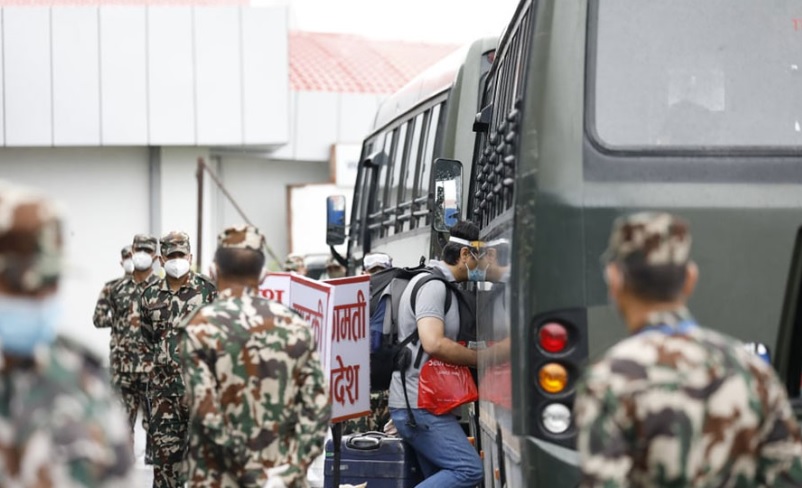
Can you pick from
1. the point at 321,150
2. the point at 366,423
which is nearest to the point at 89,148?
the point at 321,150

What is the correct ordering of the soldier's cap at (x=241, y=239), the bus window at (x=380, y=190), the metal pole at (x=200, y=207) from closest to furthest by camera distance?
the soldier's cap at (x=241, y=239)
the bus window at (x=380, y=190)
the metal pole at (x=200, y=207)

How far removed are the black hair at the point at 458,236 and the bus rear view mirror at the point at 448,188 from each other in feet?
0.39

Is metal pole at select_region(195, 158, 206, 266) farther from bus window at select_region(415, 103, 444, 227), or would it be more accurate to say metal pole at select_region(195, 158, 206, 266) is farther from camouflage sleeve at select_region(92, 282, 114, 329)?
bus window at select_region(415, 103, 444, 227)

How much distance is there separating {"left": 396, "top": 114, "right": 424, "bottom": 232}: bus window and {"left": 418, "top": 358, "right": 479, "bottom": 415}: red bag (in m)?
4.36

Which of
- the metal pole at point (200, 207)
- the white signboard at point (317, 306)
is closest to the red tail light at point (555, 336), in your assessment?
the white signboard at point (317, 306)

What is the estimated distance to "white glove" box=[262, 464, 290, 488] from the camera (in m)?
5.94

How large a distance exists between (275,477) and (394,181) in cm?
860

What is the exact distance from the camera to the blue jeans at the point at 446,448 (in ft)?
28.6

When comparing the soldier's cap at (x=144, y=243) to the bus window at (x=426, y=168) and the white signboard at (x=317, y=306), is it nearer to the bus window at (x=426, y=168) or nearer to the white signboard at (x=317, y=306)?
the bus window at (x=426, y=168)

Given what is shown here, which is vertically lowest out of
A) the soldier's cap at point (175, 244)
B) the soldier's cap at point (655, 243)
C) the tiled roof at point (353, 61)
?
the soldier's cap at point (175, 244)

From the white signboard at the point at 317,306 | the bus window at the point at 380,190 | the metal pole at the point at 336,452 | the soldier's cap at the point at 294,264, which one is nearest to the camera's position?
the white signboard at the point at 317,306

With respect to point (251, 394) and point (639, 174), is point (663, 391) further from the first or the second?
point (251, 394)

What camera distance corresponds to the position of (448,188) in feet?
29.1

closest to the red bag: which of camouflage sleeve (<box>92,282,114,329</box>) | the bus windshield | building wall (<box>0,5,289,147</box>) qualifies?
the bus windshield
